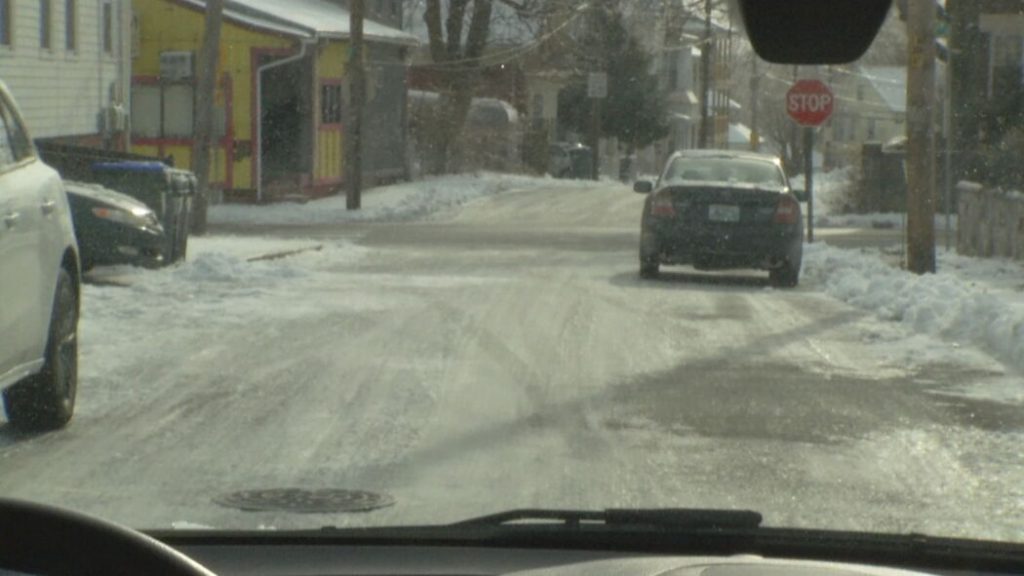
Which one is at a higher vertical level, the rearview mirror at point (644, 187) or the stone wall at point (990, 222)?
the rearview mirror at point (644, 187)

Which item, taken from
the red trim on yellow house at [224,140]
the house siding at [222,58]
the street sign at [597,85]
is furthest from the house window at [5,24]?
the street sign at [597,85]

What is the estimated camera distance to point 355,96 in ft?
117

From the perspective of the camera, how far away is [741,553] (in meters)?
3.85

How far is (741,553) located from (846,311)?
14001mm

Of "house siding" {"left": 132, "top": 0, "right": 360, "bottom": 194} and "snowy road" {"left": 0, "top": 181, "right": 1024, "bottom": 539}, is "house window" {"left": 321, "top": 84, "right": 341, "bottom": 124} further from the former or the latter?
"snowy road" {"left": 0, "top": 181, "right": 1024, "bottom": 539}

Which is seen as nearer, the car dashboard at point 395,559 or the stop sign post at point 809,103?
the car dashboard at point 395,559

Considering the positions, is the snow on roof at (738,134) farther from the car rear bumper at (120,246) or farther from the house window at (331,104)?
the car rear bumper at (120,246)

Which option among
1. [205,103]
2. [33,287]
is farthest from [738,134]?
[33,287]

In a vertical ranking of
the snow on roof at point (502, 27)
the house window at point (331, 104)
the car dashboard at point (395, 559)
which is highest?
the snow on roof at point (502, 27)

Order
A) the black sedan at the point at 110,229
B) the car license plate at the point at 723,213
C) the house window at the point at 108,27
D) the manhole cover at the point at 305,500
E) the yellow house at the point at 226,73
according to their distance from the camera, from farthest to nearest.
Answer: the yellow house at the point at 226,73 < the house window at the point at 108,27 < the car license plate at the point at 723,213 < the black sedan at the point at 110,229 < the manhole cover at the point at 305,500

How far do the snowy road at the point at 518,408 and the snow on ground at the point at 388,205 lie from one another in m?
15.3

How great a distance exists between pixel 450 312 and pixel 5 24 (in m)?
14.0

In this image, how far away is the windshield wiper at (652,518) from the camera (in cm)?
387

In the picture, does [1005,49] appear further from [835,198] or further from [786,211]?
[786,211]
